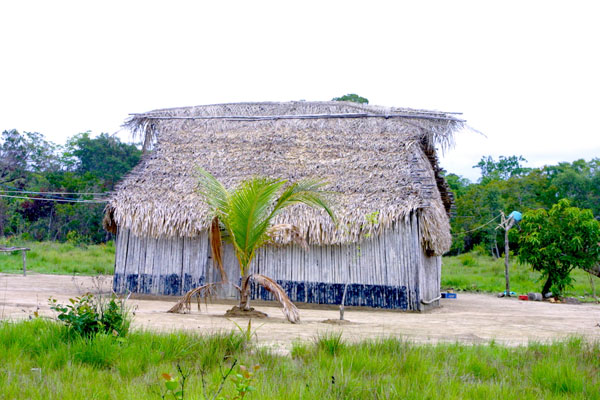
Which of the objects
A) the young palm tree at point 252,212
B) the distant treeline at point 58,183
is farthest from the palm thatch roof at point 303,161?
the distant treeline at point 58,183

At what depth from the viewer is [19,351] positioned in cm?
440

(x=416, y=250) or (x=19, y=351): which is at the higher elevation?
(x=416, y=250)

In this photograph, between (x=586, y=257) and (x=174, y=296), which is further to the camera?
(x=586, y=257)

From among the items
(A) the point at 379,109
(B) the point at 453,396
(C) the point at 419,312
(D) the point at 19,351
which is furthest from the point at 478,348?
(A) the point at 379,109

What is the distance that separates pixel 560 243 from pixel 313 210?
261 inches

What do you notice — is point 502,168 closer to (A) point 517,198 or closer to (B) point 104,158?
(A) point 517,198

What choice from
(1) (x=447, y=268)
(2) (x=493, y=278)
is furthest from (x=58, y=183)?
(2) (x=493, y=278)

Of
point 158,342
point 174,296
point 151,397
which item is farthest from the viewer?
point 174,296

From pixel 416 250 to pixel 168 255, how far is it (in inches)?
194

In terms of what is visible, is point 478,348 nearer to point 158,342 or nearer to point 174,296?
point 158,342

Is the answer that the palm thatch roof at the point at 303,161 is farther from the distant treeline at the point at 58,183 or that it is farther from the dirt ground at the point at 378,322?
the distant treeline at the point at 58,183

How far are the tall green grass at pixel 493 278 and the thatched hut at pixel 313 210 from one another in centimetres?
456

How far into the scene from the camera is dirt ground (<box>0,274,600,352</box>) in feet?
20.2

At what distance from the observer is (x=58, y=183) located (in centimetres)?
2833
